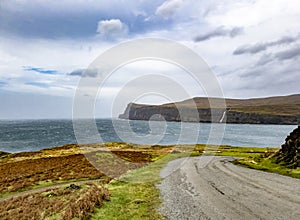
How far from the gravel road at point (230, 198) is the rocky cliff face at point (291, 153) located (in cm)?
1132

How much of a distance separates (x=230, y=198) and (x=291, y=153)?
91.5ft

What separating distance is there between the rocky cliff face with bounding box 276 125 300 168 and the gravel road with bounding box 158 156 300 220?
11324 millimetres

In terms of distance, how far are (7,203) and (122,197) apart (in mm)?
11133

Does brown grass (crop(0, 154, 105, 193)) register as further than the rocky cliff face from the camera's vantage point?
No

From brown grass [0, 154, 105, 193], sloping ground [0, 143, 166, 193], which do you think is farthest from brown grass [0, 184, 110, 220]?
brown grass [0, 154, 105, 193]

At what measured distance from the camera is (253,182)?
104 ft

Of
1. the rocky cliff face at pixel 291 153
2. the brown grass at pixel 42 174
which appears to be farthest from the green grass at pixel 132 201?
the rocky cliff face at pixel 291 153

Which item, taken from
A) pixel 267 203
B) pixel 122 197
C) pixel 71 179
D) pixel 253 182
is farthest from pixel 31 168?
pixel 267 203

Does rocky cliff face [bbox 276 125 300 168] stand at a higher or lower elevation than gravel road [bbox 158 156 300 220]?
higher

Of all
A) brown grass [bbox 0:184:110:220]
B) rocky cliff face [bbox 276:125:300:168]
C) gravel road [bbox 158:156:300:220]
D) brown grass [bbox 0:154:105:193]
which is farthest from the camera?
rocky cliff face [bbox 276:125:300:168]

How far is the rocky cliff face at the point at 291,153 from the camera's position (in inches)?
1678

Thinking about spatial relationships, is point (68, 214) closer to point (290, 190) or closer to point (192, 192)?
point (192, 192)

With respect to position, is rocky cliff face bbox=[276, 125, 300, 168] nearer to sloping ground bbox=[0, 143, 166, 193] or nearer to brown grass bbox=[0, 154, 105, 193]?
sloping ground bbox=[0, 143, 166, 193]

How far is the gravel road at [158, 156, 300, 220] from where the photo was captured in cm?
1891
